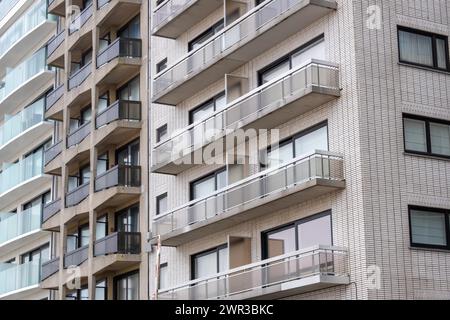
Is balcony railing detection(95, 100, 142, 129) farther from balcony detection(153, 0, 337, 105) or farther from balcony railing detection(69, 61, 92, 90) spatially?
balcony railing detection(69, 61, 92, 90)

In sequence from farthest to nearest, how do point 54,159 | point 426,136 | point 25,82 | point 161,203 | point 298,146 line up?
point 25,82 → point 54,159 → point 161,203 → point 298,146 → point 426,136

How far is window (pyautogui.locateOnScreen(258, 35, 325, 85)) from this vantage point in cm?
3128

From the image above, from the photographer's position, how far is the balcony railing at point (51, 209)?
1836 inches

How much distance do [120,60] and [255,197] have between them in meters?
12.9

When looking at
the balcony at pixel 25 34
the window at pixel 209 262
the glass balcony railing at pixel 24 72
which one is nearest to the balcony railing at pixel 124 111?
the window at pixel 209 262

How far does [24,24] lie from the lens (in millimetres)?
56406

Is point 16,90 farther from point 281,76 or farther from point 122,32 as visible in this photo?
point 281,76

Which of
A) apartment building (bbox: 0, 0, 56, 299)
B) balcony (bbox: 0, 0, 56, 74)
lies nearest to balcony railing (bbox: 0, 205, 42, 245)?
apartment building (bbox: 0, 0, 56, 299)

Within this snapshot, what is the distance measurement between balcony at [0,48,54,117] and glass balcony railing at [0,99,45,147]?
121cm

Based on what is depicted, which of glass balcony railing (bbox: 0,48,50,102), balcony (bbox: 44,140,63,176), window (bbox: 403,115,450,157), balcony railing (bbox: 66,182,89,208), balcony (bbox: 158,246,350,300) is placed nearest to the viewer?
balcony (bbox: 158,246,350,300)

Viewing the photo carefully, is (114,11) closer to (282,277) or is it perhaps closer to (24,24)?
(24,24)

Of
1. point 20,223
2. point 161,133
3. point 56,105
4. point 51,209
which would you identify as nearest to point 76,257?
point 51,209

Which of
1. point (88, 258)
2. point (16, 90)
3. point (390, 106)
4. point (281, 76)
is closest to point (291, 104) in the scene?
point (281, 76)

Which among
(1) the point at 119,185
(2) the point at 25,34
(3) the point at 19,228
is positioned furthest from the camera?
(2) the point at 25,34
